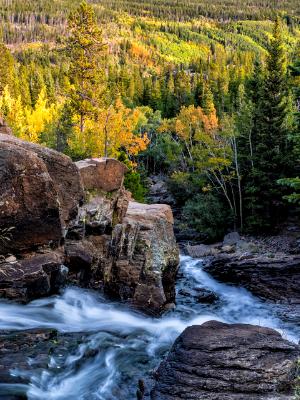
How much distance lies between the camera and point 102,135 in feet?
129

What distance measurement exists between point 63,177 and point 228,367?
28.8 ft

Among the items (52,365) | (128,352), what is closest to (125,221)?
(128,352)

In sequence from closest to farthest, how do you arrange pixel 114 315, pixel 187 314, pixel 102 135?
pixel 114 315 → pixel 187 314 → pixel 102 135

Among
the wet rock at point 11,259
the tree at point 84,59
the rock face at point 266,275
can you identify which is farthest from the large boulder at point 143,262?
the tree at point 84,59

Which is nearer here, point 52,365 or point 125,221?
point 52,365

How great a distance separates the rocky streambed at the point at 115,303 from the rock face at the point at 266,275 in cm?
5

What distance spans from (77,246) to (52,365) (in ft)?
22.3

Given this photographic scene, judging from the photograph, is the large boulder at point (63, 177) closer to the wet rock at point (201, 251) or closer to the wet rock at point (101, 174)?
the wet rock at point (101, 174)

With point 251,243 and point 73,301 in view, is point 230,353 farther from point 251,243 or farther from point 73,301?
point 251,243

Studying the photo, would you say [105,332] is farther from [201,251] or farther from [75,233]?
[201,251]

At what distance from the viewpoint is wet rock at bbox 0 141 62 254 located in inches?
480

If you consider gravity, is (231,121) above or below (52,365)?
above

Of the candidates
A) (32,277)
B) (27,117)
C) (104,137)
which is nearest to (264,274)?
(32,277)

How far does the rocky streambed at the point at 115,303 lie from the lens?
8.48 m
